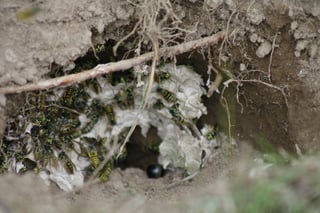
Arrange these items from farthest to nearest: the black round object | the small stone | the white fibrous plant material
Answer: the black round object
the white fibrous plant material
the small stone

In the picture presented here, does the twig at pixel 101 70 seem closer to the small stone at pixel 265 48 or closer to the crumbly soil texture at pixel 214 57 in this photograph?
the crumbly soil texture at pixel 214 57

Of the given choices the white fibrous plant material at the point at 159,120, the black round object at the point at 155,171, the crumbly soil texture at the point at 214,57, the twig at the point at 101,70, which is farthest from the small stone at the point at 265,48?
A: the black round object at the point at 155,171

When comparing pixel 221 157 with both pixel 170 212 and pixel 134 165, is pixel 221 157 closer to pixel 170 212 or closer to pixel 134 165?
pixel 134 165

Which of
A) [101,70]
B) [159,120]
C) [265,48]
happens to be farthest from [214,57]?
[101,70]

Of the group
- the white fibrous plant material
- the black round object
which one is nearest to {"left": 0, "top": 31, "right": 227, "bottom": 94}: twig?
the white fibrous plant material

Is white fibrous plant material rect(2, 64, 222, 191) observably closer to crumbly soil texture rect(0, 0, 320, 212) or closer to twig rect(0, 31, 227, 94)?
crumbly soil texture rect(0, 0, 320, 212)

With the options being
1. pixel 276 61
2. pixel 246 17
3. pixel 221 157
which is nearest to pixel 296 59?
pixel 276 61
